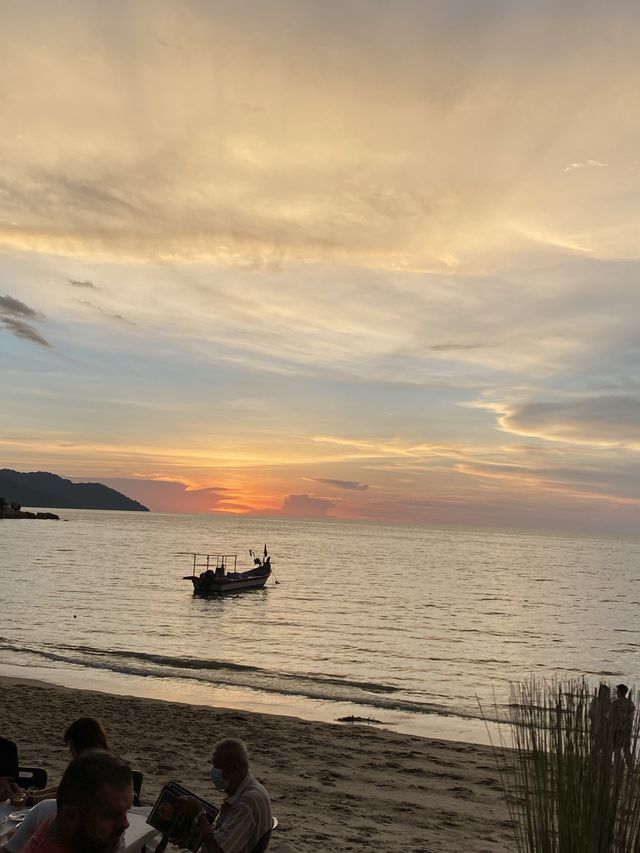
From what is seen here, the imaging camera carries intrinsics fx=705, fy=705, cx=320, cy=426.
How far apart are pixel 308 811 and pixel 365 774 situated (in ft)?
7.77

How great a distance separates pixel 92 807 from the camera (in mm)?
2250

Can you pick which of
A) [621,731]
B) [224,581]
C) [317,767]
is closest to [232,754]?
[621,731]

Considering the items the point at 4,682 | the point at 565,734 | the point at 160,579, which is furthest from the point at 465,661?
the point at 160,579

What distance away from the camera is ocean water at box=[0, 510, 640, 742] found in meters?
20.5

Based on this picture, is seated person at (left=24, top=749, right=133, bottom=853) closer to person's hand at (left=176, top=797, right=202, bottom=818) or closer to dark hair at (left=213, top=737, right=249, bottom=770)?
person's hand at (left=176, top=797, right=202, bottom=818)

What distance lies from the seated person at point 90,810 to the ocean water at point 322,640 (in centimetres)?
1530

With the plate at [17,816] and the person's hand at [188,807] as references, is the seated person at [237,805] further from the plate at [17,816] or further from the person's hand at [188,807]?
the plate at [17,816]

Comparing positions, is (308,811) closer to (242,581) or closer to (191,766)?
(191,766)

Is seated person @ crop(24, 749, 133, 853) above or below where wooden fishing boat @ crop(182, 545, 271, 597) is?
above

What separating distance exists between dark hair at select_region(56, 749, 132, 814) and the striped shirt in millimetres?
2701

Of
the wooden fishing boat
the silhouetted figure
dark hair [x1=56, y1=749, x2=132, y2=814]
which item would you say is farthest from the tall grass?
the wooden fishing boat

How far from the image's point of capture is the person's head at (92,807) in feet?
7.32

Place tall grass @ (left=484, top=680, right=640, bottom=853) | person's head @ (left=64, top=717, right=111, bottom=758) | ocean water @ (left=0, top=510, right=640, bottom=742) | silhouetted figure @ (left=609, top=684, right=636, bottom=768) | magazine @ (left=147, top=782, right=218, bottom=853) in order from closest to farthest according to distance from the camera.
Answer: tall grass @ (left=484, top=680, right=640, bottom=853), silhouetted figure @ (left=609, top=684, right=636, bottom=768), magazine @ (left=147, top=782, right=218, bottom=853), person's head @ (left=64, top=717, right=111, bottom=758), ocean water @ (left=0, top=510, right=640, bottom=742)

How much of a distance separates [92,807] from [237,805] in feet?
9.25
